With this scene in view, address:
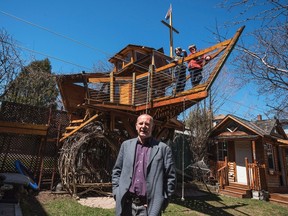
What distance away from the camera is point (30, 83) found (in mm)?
15367

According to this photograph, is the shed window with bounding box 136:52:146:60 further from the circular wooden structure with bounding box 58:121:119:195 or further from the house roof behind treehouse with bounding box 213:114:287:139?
the house roof behind treehouse with bounding box 213:114:287:139

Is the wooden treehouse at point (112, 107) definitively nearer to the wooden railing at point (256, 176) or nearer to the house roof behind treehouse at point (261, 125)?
the wooden railing at point (256, 176)

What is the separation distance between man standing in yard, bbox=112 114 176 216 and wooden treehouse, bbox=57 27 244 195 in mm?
3568

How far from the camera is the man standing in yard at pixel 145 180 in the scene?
2.62 m

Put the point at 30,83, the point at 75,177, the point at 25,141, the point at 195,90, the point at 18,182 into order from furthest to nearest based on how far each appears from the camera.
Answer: the point at 30,83 < the point at 25,141 < the point at 75,177 < the point at 18,182 < the point at 195,90

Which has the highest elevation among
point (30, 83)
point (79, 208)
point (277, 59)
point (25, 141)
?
point (30, 83)

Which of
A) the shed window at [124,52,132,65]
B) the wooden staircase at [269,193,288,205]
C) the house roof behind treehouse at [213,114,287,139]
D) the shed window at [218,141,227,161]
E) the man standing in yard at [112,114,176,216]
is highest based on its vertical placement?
the shed window at [124,52,132,65]

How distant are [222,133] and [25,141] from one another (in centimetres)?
1212

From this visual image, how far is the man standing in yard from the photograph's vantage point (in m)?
2.62

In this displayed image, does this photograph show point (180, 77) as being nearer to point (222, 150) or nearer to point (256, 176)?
point (256, 176)

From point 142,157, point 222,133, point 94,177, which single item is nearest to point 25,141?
point 94,177

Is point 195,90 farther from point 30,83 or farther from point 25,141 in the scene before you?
point 30,83

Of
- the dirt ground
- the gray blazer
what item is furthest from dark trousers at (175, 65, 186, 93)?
the gray blazer

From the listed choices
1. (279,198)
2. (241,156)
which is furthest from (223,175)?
(279,198)
